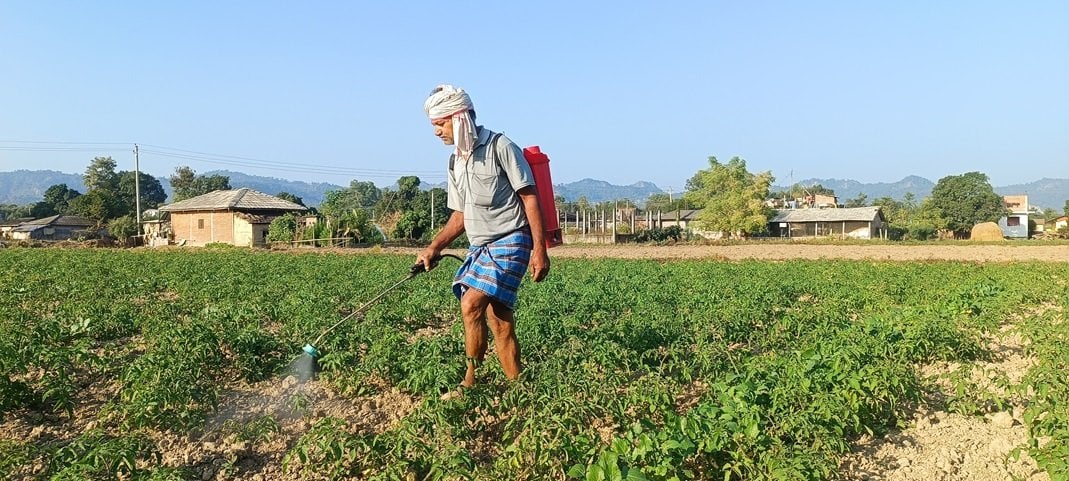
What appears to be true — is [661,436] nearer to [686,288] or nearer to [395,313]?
[395,313]

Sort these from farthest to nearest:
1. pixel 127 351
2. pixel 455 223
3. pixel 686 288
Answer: pixel 686 288 → pixel 127 351 → pixel 455 223

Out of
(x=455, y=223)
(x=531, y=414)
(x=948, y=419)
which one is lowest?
(x=948, y=419)

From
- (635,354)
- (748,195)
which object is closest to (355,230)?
(748,195)


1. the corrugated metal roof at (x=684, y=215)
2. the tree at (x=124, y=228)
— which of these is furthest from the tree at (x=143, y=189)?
the corrugated metal roof at (x=684, y=215)

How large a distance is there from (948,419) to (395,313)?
5.55 metres

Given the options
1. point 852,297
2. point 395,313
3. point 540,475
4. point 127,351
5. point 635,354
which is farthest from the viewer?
point 852,297

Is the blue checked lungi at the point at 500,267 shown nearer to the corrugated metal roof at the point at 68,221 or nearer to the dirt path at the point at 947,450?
the dirt path at the point at 947,450

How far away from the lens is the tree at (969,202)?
70250mm

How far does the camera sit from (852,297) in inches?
388

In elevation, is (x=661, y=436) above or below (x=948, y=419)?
above

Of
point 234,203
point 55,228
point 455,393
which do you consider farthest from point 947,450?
point 55,228

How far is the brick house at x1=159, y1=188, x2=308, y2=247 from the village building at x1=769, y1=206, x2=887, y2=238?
39.4 m

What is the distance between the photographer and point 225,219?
134ft

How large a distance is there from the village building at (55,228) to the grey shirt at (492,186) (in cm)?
6102
